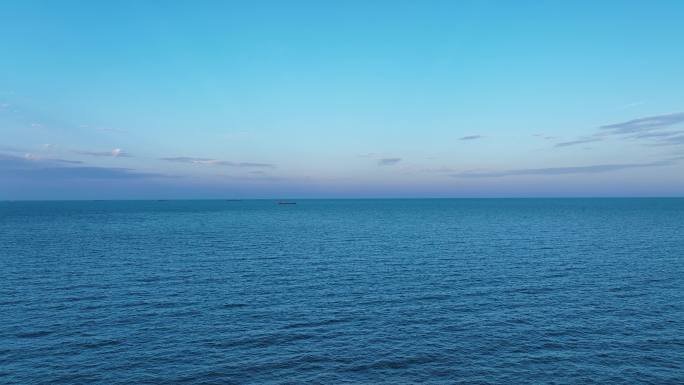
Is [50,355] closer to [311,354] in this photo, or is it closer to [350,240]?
[311,354]

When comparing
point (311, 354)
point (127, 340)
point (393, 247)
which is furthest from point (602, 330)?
point (393, 247)

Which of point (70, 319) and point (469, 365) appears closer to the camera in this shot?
point (469, 365)

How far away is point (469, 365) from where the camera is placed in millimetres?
34375

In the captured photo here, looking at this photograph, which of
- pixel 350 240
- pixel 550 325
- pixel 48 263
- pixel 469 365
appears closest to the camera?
pixel 469 365

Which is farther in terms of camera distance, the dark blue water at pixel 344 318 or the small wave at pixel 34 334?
the small wave at pixel 34 334

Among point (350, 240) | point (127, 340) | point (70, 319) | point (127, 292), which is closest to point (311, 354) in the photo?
point (127, 340)

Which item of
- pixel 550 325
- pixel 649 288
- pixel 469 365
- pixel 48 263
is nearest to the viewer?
pixel 469 365

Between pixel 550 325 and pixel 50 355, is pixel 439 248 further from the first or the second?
pixel 50 355

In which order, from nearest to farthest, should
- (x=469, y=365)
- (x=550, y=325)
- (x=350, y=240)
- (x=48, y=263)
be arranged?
1. (x=469, y=365)
2. (x=550, y=325)
3. (x=48, y=263)
4. (x=350, y=240)

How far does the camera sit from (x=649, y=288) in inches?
2199

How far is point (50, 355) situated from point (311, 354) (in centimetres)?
2189

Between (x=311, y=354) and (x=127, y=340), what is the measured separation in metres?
17.2

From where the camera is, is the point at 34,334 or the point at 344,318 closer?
the point at 34,334

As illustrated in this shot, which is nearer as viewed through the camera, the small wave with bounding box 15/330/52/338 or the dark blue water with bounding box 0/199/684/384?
the dark blue water with bounding box 0/199/684/384
